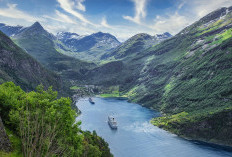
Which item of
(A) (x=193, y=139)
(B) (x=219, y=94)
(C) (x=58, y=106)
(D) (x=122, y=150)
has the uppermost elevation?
(B) (x=219, y=94)

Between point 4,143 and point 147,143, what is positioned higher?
point 4,143

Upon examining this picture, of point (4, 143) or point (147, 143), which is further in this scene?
point (147, 143)

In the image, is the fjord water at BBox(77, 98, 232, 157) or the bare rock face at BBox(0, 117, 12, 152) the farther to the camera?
the fjord water at BBox(77, 98, 232, 157)

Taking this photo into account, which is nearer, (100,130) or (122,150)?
(122,150)

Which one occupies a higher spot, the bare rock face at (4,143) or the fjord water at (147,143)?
the bare rock face at (4,143)

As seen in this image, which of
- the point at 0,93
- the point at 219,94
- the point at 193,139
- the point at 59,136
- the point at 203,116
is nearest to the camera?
the point at 59,136

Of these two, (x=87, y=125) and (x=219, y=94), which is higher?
(x=219, y=94)

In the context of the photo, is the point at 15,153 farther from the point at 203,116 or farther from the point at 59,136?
the point at 203,116

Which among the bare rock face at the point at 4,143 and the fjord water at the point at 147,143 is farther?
the fjord water at the point at 147,143

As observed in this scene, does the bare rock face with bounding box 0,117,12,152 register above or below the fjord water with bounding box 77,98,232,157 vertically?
above

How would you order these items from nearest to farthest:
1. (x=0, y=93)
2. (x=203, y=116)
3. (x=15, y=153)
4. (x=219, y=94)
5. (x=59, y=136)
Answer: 1. (x=15, y=153)
2. (x=59, y=136)
3. (x=0, y=93)
4. (x=203, y=116)
5. (x=219, y=94)

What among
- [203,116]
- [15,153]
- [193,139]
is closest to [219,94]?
[203,116]
